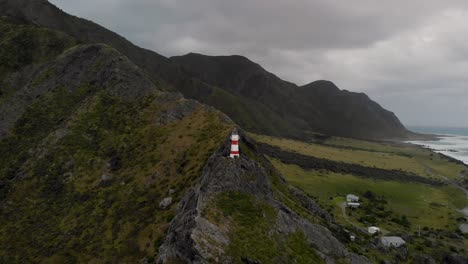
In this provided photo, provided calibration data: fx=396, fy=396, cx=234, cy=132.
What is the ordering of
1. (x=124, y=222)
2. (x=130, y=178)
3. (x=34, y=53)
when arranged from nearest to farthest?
1. (x=124, y=222)
2. (x=130, y=178)
3. (x=34, y=53)

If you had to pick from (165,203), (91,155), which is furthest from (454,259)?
(91,155)

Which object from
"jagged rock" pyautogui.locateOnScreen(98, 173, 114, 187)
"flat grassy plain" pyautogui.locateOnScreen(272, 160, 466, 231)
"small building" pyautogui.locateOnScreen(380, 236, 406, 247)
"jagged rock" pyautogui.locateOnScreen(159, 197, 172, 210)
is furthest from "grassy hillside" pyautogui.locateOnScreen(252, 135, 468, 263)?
"jagged rock" pyautogui.locateOnScreen(98, 173, 114, 187)

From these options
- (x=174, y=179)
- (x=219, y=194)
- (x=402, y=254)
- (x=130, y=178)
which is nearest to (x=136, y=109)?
(x=130, y=178)

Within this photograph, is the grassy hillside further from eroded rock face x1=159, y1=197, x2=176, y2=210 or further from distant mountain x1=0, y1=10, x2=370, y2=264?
eroded rock face x1=159, y1=197, x2=176, y2=210

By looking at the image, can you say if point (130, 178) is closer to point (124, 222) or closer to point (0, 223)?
point (124, 222)

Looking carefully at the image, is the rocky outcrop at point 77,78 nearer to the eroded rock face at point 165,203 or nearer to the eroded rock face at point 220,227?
the eroded rock face at point 165,203

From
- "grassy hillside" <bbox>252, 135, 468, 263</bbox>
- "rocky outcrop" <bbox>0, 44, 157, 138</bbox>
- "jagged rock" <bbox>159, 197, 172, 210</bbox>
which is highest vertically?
"rocky outcrop" <bbox>0, 44, 157, 138</bbox>

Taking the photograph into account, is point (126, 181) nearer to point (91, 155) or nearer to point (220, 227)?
point (91, 155)
